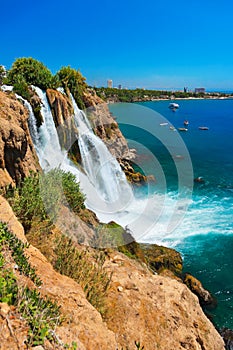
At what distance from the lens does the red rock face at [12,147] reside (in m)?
9.20

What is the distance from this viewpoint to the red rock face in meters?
9.20

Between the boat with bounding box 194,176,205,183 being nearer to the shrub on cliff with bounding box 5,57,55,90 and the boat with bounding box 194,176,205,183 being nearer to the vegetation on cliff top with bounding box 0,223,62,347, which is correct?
the shrub on cliff with bounding box 5,57,55,90

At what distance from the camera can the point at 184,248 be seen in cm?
1720

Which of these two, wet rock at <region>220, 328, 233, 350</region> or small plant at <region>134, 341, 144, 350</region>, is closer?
small plant at <region>134, 341, 144, 350</region>

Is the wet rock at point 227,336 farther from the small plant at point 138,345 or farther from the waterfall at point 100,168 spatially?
the waterfall at point 100,168

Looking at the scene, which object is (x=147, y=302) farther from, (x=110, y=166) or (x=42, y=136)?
(x=110, y=166)

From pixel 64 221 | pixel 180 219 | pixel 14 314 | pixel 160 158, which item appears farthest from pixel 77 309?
pixel 160 158

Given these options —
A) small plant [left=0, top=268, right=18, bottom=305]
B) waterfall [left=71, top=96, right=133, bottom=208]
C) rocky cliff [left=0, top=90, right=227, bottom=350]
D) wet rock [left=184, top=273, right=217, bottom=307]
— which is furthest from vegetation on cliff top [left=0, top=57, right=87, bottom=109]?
small plant [left=0, top=268, right=18, bottom=305]

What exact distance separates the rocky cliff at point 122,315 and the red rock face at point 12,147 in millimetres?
3561

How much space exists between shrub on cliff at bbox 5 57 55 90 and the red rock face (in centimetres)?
854

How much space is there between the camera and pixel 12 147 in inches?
384

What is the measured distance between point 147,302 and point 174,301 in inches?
33.2

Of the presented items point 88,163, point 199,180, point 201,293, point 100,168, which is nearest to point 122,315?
point 201,293

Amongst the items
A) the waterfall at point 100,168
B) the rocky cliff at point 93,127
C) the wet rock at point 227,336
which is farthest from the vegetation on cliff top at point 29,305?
the waterfall at point 100,168
